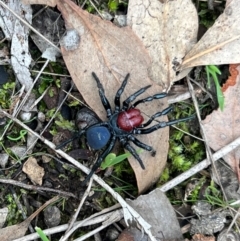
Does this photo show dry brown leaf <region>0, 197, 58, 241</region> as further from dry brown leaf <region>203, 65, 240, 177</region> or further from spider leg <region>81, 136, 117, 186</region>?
dry brown leaf <region>203, 65, 240, 177</region>

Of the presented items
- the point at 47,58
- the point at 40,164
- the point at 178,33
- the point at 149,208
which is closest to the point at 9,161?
the point at 40,164

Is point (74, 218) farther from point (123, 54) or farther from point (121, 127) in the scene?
point (123, 54)

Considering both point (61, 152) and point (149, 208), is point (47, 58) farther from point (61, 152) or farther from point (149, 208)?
point (149, 208)

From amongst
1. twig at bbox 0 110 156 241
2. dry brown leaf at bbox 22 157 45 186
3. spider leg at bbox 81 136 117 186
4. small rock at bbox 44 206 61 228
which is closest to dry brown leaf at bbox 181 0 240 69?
spider leg at bbox 81 136 117 186

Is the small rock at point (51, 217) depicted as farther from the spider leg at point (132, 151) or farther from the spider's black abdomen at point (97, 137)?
the spider leg at point (132, 151)

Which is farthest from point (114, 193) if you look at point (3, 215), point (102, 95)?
point (3, 215)
